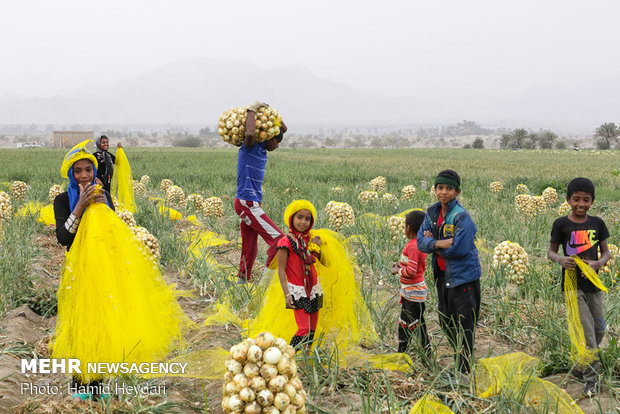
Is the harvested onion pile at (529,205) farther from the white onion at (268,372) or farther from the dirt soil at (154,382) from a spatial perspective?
the white onion at (268,372)

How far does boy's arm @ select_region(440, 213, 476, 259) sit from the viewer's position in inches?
118

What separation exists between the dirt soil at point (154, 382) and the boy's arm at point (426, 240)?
67 centimetres

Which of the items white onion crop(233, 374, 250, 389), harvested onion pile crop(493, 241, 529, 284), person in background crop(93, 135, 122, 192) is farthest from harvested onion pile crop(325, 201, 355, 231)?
white onion crop(233, 374, 250, 389)

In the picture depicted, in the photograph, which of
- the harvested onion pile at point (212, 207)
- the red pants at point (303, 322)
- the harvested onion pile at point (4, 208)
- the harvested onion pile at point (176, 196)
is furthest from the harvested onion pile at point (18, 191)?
the red pants at point (303, 322)

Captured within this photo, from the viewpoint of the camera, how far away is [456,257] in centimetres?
304

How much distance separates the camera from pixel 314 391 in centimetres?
252

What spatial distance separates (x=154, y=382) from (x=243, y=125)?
97.3 inches

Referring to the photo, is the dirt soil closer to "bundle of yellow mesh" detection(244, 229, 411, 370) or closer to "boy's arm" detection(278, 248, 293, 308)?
"bundle of yellow mesh" detection(244, 229, 411, 370)

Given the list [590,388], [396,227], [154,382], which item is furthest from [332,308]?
[396,227]

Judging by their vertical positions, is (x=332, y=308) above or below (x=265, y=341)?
below

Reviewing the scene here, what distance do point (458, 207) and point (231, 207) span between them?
22.3 ft

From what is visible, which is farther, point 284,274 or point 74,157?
point 284,274

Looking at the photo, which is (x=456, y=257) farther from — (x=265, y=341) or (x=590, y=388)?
(x=265, y=341)

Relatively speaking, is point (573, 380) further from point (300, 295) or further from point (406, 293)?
point (300, 295)
